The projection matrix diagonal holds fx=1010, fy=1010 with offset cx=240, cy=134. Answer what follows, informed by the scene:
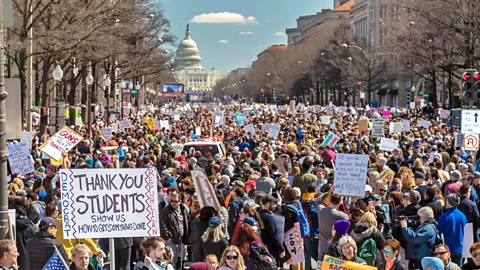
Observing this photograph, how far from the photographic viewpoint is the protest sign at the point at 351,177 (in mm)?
14758

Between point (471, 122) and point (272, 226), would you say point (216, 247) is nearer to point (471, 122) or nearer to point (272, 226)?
point (272, 226)

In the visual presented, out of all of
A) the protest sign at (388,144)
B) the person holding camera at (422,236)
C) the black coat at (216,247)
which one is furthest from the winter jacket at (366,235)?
the protest sign at (388,144)

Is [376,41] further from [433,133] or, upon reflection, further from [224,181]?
[224,181]

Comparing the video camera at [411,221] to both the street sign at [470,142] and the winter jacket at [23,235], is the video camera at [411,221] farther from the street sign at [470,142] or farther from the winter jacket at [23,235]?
the street sign at [470,142]

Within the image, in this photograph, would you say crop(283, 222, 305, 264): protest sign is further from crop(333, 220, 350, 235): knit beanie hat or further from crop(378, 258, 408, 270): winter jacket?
crop(378, 258, 408, 270): winter jacket

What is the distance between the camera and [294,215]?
12.7m

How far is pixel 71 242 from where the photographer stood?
11.7m

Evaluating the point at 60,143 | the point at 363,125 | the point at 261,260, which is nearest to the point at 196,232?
the point at 261,260

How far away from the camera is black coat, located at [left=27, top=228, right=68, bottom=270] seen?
10.4 metres

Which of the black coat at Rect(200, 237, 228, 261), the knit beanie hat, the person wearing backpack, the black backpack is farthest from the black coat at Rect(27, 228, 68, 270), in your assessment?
the person wearing backpack

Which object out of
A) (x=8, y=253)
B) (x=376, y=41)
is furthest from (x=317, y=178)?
(x=376, y=41)

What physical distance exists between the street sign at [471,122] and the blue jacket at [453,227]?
30.9 feet

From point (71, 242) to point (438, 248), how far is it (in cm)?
451

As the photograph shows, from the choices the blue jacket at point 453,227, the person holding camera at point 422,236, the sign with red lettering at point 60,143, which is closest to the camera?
the person holding camera at point 422,236
